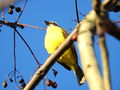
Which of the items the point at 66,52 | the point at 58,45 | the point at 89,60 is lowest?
the point at 66,52

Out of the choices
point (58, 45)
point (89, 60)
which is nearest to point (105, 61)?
point (89, 60)

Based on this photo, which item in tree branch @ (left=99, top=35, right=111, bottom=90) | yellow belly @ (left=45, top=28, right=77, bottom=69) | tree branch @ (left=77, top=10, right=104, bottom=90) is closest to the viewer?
tree branch @ (left=99, top=35, right=111, bottom=90)

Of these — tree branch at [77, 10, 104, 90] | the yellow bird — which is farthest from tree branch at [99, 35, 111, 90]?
the yellow bird

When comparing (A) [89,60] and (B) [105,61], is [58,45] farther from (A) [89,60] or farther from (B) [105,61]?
(B) [105,61]

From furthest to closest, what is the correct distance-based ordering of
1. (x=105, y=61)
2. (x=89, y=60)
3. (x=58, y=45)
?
(x=58, y=45)
(x=89, y=60)
(x=105, y=61)

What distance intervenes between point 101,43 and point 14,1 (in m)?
0.76

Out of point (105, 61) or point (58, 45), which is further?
point (58, 45)

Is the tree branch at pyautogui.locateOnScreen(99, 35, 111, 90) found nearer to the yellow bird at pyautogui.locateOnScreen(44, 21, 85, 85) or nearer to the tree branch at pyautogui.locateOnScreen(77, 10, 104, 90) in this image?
the tree branch at pyautogui.locateOnScreen(77, 10, 104, 90)

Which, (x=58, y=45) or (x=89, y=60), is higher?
(x=89, y=60)

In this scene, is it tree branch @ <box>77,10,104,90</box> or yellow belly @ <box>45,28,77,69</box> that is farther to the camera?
yellow belly @ <box>45,28,77,69</box>

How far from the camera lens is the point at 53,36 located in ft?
14.6

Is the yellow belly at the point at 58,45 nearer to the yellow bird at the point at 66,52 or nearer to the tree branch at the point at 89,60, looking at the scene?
the yellow bird at the point at 66,52

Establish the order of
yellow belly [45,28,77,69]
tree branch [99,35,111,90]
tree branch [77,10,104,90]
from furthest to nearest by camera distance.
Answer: yellow belly [45,28,77,69] < tree branch [77,10,104,90] < tree branch [99,35,111,90]

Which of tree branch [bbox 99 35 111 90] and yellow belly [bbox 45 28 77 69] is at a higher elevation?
tree branch [bbox 99 35 111 90]
